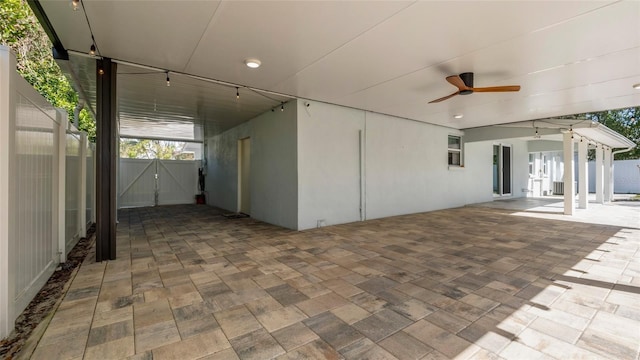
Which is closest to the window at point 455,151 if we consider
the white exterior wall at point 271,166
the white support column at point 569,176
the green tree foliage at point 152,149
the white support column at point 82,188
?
the white support column at point 569,176

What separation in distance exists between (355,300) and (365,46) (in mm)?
2756

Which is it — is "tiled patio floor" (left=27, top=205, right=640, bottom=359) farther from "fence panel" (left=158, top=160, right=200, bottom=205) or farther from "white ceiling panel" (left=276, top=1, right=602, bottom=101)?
"fence panel" (left=158, top=160, right=200, bottom=205)

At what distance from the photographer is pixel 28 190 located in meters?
2.14

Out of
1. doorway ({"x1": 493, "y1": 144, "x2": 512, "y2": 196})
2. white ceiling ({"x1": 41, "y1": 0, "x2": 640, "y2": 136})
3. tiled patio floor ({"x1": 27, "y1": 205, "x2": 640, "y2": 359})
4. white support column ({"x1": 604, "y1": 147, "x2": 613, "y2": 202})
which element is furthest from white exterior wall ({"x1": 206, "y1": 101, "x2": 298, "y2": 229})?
white support column ({"x1": 604, "y1": 147, "x2": 613, "y2": 202})

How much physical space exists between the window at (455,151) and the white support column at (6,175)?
9.12m

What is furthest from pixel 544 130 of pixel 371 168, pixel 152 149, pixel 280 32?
pixel 152 149

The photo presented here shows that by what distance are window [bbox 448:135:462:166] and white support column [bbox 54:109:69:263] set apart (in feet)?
29.4

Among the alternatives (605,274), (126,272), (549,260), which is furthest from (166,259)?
(605,274)

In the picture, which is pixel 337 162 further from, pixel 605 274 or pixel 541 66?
pixel 605 274

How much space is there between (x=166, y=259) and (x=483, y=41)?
15.3 feet

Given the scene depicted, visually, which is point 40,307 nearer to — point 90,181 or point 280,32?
point 280,32

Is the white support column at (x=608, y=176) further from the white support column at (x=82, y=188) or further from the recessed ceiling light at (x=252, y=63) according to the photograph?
the white support column at (x=82, y=188)

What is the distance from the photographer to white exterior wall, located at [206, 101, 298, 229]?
516 centimetres

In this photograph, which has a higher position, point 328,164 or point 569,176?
point 328,164
